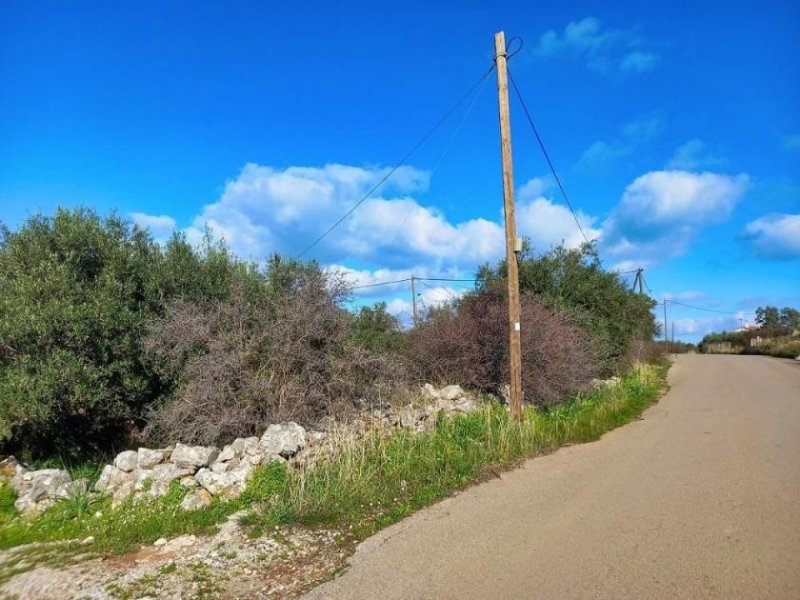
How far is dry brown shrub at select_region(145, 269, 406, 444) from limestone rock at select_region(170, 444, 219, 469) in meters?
1.23

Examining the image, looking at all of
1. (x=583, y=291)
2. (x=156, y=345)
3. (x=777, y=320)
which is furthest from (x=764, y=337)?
(x=156, y=345)

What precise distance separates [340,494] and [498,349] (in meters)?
8.46

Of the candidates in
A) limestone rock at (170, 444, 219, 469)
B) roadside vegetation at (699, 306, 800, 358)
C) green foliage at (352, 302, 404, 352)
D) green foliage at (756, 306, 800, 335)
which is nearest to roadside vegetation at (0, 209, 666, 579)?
limestone rock at (170, 444, 219, 469)

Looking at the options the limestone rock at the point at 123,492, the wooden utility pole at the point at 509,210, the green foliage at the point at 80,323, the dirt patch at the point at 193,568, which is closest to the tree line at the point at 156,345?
the green foliage at the point at 80,323

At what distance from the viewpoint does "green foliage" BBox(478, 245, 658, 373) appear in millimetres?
17516

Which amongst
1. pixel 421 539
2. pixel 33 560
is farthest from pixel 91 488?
pixel 421 539

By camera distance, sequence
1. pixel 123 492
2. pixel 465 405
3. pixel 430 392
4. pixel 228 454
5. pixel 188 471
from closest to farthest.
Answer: pixel 123 492 < pixel 188 471 < pixel 228 454 < pixel 465 405 < pixel 430 392

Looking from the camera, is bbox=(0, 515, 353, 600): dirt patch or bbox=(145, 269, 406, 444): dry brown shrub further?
bbox=(145, 269, 406, 444): dry brown shrub

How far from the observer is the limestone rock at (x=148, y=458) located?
7.54 m

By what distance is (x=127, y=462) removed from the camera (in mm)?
7633

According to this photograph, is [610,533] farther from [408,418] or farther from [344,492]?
[408,418]

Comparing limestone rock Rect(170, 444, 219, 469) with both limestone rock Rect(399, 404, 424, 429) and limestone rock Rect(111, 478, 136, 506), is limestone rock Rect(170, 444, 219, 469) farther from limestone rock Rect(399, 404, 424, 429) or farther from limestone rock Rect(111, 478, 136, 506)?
limestone rock Rect(399, 404, 424, 429)

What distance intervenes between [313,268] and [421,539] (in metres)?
6.77

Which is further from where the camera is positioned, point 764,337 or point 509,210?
point 764,337
